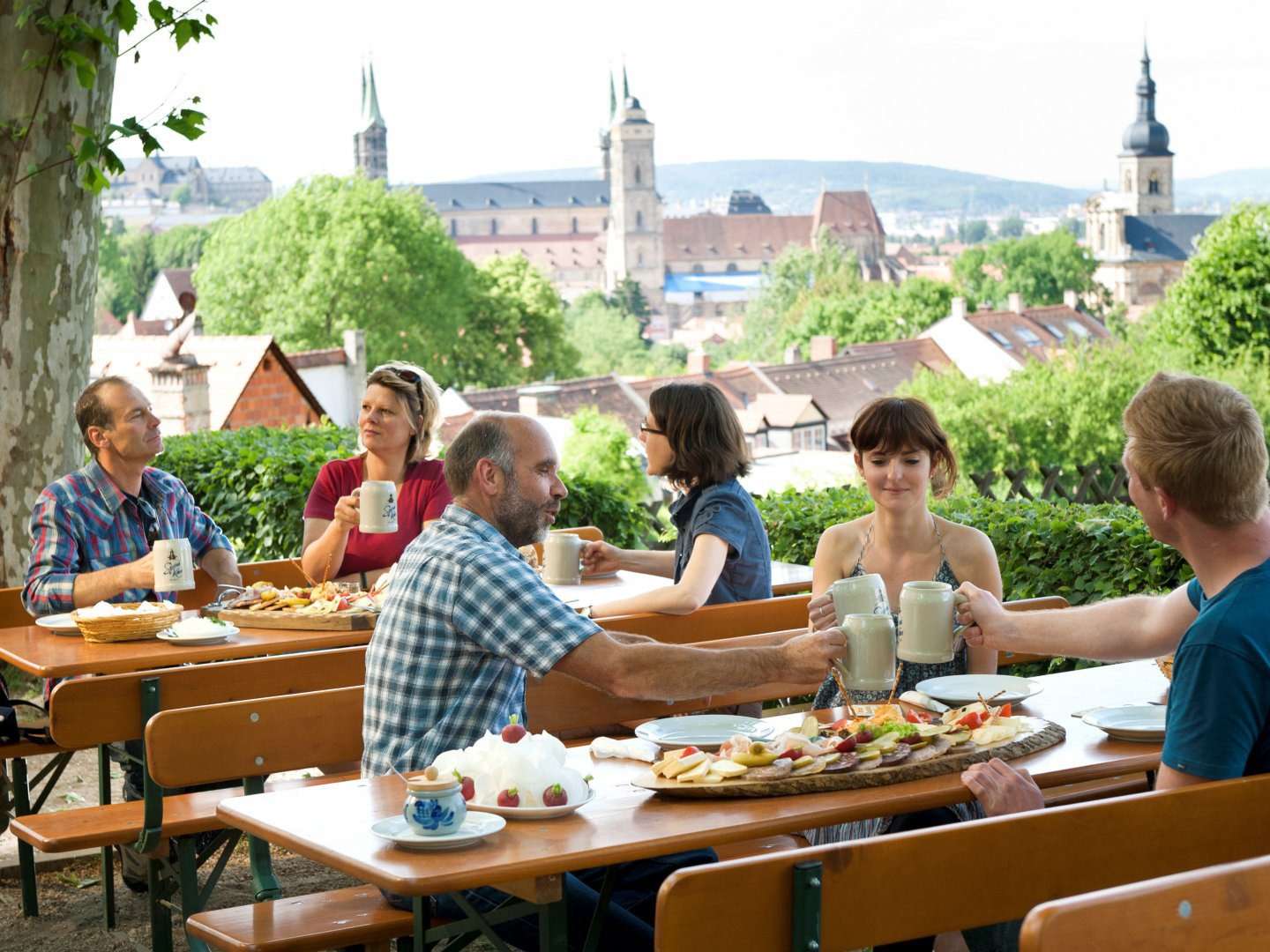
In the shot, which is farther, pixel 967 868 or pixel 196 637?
pixel 196 637

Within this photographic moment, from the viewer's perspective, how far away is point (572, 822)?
2.66 meters

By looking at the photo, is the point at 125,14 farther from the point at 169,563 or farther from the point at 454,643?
the point at 454,643

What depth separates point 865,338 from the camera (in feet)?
334

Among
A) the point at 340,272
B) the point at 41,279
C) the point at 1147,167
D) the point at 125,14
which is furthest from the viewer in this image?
the point at 1147,167

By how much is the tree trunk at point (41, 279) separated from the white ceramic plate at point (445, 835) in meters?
5.55

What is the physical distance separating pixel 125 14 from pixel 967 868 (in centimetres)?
589

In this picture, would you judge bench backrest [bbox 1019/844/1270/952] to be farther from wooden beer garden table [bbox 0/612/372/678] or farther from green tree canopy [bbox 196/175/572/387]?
green tree canopy [bbox 196/175/572/387]

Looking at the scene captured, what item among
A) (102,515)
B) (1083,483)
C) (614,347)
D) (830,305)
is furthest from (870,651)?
(614,347)

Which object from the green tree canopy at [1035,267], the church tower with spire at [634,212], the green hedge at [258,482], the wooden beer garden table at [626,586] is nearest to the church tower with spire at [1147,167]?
the green tree canopy at [1035,267]

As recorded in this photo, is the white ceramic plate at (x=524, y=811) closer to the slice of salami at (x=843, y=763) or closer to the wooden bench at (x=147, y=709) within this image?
the slice of salami at (x=843, y=763)

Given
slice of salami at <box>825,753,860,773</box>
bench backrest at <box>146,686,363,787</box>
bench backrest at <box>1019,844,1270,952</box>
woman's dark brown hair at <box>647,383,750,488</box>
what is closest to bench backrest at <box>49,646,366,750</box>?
bench backrest at <box>146,686,363,787</box>

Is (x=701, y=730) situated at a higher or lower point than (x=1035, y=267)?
lower

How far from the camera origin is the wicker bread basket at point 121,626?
4805 mm

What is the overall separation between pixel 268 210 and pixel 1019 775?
221 feet
